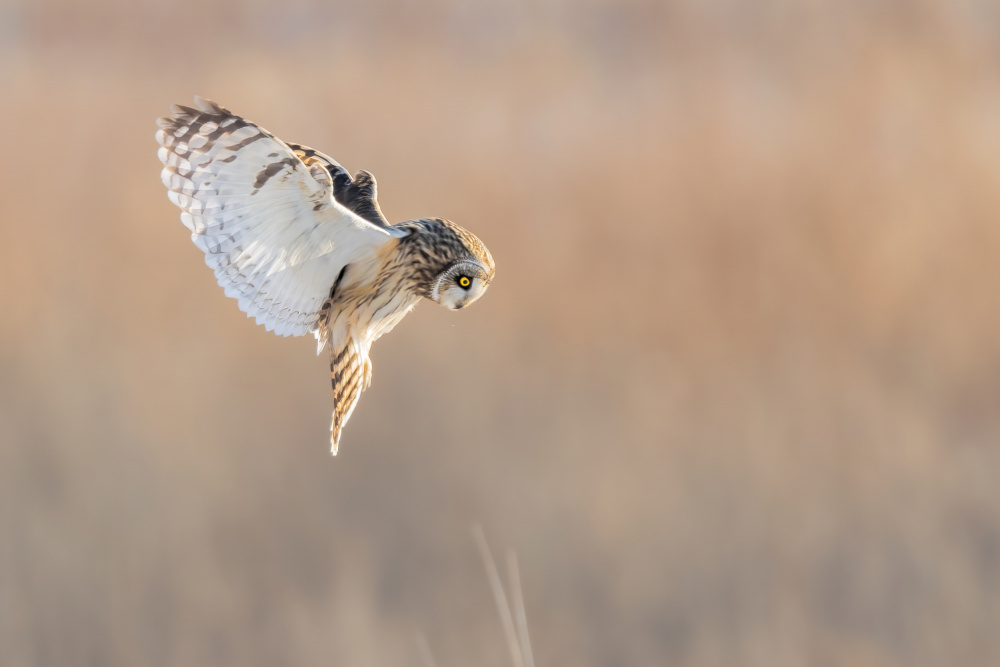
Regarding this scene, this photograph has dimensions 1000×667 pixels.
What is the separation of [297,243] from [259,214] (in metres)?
0.04

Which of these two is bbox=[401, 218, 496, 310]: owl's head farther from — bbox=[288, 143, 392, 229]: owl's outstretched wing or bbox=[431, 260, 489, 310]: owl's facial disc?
bbox=[288, 143, 392, 229]: owl's outstretched wing

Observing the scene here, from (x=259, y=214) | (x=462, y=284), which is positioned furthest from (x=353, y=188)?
(x=462, y=284)

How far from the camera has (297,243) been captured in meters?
0.78

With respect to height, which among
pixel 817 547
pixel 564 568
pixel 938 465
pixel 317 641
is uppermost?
pixel 938 465

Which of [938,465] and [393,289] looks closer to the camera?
[393,289]

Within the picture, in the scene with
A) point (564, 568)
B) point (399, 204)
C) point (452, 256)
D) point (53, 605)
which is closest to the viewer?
point (452, 256)

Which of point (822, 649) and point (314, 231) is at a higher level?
point (314, 231)

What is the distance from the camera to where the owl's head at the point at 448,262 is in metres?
0.71

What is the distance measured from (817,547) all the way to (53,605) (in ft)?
10.7

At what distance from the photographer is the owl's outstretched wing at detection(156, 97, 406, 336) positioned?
0.75 meters

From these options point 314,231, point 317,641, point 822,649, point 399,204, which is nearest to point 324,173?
point 314,231

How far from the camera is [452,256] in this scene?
74cm

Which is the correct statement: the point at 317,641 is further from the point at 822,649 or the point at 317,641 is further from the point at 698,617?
the point at 822,649

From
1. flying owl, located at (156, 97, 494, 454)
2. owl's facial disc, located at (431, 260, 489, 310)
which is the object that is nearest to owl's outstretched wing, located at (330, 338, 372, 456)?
flying owl, located at (156, 97, 494, 454)
